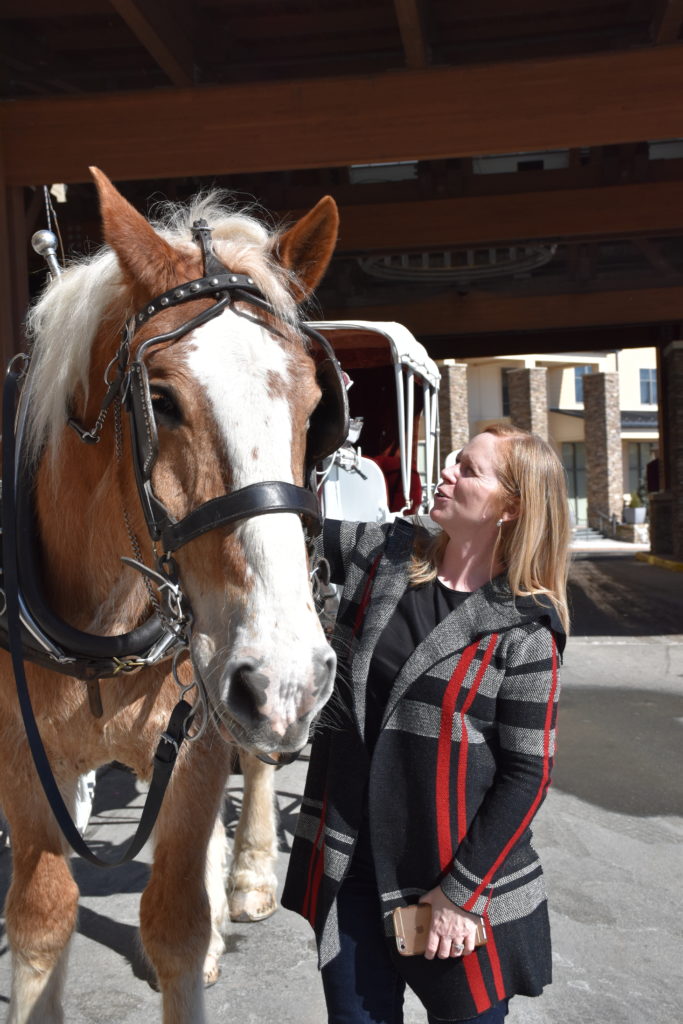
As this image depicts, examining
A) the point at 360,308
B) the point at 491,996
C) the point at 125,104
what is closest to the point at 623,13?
the point at 125,104

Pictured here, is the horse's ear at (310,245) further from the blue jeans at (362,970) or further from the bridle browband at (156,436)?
the blue jeans at (362,970)

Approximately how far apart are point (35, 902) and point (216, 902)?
3.01 feet

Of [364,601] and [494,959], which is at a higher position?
[364,601]

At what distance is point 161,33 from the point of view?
22.3 feet

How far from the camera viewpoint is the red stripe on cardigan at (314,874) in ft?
6.59

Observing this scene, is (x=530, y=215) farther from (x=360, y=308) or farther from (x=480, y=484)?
(x=480, y=484)

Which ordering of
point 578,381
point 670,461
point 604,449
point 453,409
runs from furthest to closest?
point 578,381 → point 604,449 → point 453,409 → point 670,461

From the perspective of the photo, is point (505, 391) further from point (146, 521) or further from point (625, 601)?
point (146, 521)

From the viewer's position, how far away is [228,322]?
5.79ft

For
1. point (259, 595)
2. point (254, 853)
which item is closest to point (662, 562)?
point (254, 853)

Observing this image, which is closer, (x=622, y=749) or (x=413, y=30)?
(x=622, y=749)

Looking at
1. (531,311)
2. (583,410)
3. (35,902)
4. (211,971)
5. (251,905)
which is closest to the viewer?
(35,902)

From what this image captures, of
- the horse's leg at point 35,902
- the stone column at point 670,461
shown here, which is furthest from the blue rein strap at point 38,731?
the stone column at point 670,461

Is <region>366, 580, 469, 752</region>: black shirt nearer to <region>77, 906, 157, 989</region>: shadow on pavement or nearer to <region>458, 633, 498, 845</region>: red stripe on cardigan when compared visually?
<region>458, 633, 498, 845</region>: red stripe on cardigan
